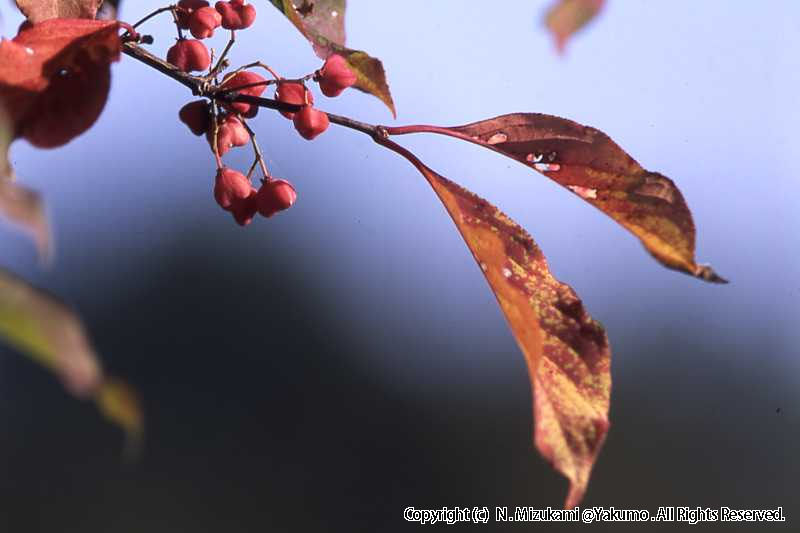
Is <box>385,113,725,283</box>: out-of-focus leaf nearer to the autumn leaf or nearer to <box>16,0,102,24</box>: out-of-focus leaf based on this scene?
<box>16,0,102,24</box>: out-of-focus leaf

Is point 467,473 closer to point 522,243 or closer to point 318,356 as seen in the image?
point 318,356

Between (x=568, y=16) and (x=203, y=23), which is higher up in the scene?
(x=203, y=23)

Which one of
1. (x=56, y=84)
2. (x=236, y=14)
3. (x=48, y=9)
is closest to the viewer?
(x=56, y=84)

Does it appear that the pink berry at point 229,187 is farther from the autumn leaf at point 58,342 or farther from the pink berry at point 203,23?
the autumn leaf at point 58,342

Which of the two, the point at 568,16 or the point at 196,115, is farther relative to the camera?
the point at 196,115

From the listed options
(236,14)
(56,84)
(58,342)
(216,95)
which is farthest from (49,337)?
(236,14)

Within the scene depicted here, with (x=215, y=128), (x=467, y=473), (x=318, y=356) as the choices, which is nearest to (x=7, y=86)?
(x=215, y=128)

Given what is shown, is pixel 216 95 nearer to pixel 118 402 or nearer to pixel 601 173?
pixel 601 173
